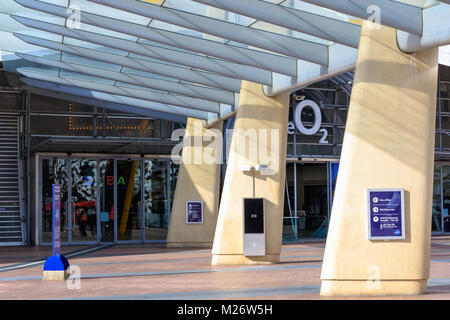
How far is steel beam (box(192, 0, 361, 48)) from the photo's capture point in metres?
12.5

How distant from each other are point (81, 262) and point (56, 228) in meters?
5.00

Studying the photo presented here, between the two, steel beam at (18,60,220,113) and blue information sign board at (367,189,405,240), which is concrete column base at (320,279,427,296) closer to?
blue information sign board at (367,189,405,240)

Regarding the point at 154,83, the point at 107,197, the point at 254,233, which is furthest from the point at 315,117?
the point at 254,233

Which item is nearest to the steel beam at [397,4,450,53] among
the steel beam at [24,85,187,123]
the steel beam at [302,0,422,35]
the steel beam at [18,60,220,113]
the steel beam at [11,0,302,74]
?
the steel beam at [302,0,422,35]

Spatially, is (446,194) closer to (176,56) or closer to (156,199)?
(156,199)

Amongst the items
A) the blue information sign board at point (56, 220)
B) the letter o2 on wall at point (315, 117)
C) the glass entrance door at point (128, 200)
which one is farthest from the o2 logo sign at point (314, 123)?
the blue information sign board at point (56, 220)

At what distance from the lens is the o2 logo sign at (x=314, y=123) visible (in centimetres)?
3156

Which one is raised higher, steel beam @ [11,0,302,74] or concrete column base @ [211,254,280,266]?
steel beam @ [11,0,302,74]

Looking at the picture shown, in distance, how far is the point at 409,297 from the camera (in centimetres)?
1050

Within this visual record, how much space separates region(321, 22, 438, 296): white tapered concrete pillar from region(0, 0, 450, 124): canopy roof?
0.42 metres

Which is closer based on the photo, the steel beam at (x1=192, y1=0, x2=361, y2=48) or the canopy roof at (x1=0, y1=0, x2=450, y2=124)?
the canopy roof at (x1=0, y1=0, x2=450, y2=124)

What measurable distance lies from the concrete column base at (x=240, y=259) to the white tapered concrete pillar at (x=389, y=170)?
7016mm

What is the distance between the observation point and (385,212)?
1109cm

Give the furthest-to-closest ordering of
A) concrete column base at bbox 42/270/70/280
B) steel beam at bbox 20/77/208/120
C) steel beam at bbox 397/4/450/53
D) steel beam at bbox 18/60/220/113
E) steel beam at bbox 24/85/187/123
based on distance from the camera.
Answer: steel beam at bbox 24/85/187/123
steel beam at bbox 20/77/208/120
steel beam at bbox 18/60/220/113
concrete column base at bbox 42/270/70/280
steel beam at bbox 397/4/450/53
